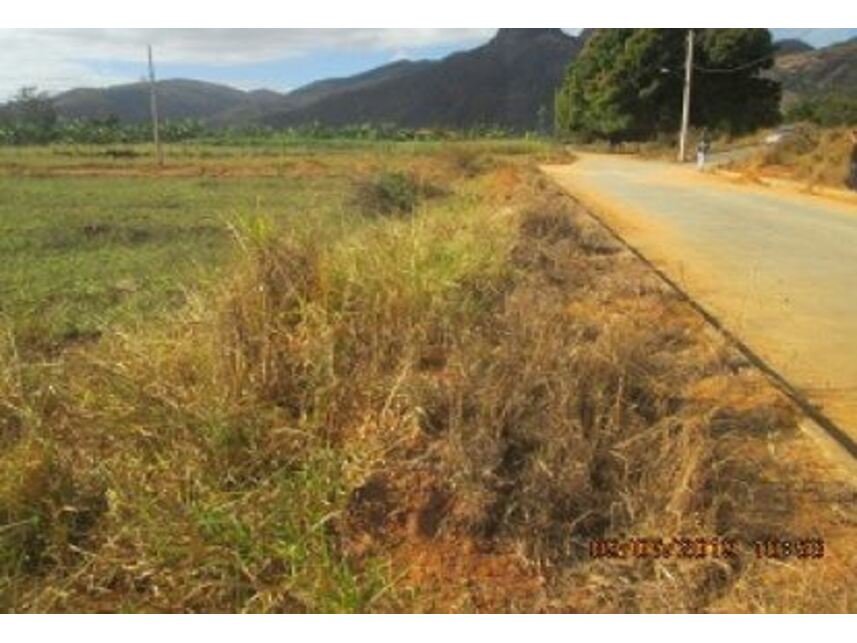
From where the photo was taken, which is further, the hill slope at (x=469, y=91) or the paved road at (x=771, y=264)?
the hill slope at (x=469, y=91)

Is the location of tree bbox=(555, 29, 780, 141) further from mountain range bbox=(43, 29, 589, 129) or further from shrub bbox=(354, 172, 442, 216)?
mountain range bbox=(43, 29, 589, 129)

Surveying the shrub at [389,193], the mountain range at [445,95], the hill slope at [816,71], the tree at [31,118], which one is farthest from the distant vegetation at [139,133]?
the shrub at [389,193]

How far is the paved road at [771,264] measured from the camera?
6.72 meters

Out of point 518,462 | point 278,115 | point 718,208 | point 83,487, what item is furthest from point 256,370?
point 278,115

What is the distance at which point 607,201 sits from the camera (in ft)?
66.2

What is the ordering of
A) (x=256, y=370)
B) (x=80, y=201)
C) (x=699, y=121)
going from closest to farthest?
(x=256, y=370) < (x=80, y=201) < (x=699, y=121)

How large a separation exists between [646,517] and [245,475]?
1533 mm

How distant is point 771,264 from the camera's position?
11.1m

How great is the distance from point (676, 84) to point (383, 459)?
5190cm

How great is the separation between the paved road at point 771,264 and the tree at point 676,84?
29963 millimetres

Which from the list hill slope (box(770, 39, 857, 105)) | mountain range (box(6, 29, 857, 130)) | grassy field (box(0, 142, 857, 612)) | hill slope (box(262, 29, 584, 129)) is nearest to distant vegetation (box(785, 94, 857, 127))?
hill slope (box(770, 39, 857, 105))

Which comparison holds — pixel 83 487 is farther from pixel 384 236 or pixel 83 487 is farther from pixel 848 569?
pixel 384 236

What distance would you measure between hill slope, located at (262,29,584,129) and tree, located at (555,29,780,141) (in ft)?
204
